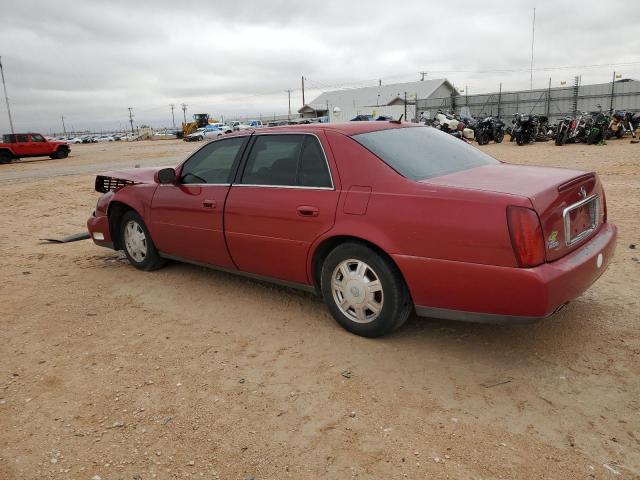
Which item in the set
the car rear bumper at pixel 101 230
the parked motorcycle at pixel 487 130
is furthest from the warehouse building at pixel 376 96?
the car rear bumper at pixel 101 230

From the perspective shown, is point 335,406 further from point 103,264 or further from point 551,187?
point 103,264

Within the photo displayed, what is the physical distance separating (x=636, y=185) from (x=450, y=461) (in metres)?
9.13

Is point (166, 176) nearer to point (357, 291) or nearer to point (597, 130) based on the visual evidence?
point (357, 291)

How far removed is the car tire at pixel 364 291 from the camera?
3.32m

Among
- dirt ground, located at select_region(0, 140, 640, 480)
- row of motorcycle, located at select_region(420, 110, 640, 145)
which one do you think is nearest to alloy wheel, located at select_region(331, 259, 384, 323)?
dirt ground, located at select_region(0, 140, 640, 480)

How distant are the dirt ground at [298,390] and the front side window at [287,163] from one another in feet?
3.60

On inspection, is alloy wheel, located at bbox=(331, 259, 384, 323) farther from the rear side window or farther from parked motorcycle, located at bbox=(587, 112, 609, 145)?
parked motorcycle, located at bbox=(587, 112, 609, 145)

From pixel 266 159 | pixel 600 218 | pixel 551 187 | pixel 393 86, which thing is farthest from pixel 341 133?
pixel 393 86

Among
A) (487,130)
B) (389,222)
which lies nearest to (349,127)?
(389,222)

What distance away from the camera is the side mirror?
4758mm

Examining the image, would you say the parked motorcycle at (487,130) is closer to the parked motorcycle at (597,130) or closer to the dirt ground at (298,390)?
the parked motorcycle at (597,130)

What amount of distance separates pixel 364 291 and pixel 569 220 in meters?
1.35

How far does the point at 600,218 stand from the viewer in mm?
3551

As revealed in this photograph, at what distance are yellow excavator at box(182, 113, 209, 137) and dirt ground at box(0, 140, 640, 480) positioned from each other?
182 feet
